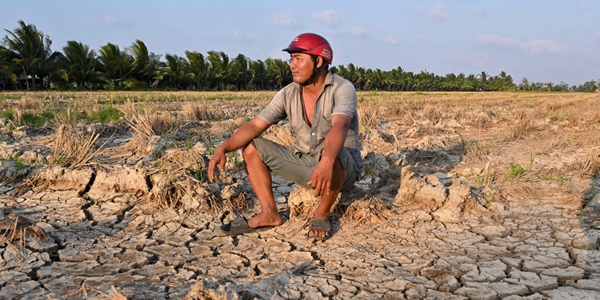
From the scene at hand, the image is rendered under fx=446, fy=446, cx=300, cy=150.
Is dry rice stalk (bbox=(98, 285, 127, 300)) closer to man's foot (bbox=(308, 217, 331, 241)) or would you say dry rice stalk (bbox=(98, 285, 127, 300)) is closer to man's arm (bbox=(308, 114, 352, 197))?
man's arm (bbox=(308, 114, 352, 197))

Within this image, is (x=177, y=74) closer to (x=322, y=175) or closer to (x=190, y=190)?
(x=190, y=190)

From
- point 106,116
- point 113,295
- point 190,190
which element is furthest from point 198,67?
point 113,295

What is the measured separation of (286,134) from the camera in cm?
466

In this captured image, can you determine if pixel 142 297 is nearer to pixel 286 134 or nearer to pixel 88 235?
pixel 88 235

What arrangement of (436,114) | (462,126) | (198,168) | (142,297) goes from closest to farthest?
(142,297) → (198,168) → (462,126) → (436,114)

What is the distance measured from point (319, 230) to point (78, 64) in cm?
2661

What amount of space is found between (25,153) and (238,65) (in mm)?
34231

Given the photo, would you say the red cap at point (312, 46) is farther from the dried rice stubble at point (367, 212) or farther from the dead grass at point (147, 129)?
the dead grass at point (147, 129)

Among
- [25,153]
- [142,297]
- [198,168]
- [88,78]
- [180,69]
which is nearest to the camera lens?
[142,297]

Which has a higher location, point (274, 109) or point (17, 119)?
point (274, 109)

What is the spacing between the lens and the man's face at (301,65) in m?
2.45

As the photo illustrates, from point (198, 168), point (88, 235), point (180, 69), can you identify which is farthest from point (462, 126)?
point (180, 69)

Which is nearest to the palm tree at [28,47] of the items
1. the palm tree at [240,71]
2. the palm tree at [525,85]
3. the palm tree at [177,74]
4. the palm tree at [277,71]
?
the palm tree at [177,74]

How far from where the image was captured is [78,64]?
82.9 ft
